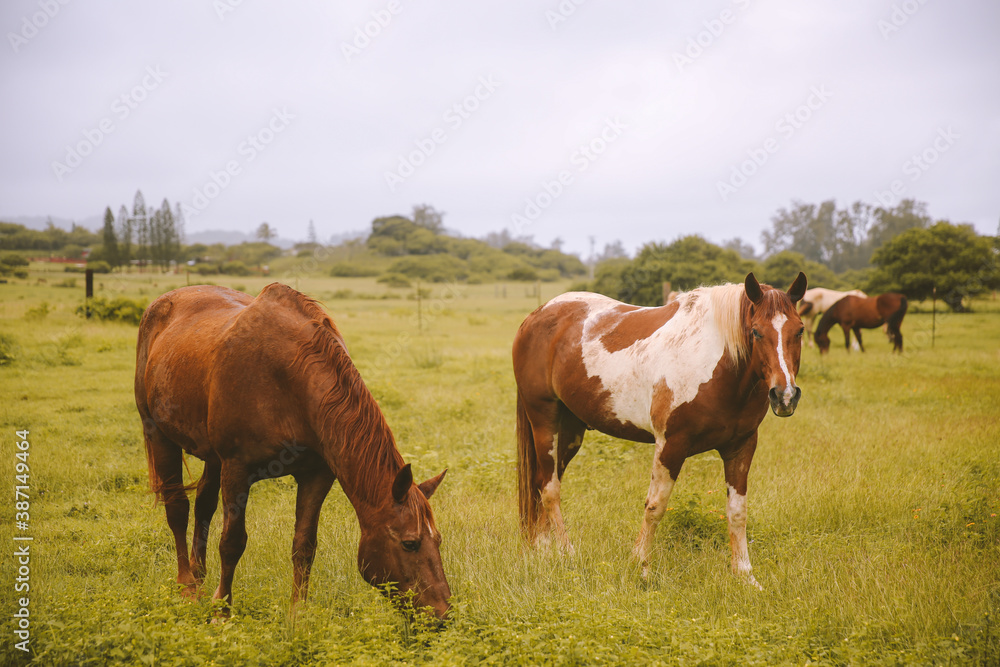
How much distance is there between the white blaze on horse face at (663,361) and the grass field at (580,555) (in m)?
1.09

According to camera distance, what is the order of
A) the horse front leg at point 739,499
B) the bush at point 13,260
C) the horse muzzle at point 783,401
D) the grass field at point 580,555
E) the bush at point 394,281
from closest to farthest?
the grass field at point 580,555
the horse muzzle at point 783,401
the horse front leg at point 739,499
the bush at point 13,260
the bush at point 394,281

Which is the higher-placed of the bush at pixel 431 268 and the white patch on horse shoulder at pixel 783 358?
the bush at pixel 431 268

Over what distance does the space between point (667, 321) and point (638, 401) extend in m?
0.60

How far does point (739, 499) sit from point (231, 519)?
318 cm

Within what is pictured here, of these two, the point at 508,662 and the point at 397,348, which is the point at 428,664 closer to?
the point at 508,662

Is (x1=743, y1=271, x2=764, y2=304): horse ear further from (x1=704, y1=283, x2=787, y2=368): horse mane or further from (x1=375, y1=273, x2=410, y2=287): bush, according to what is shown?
(x1=375, y1=273, x2=410, y2=287): bush

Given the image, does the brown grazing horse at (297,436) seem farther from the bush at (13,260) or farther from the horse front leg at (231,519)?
the bush at (13,260)

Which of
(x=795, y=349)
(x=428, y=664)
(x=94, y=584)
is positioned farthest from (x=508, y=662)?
(x=94, y=584)

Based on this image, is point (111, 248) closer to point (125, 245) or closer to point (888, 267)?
point (125, 245)

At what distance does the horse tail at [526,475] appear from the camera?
14.8 ft

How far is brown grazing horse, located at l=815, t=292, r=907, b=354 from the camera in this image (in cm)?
1502

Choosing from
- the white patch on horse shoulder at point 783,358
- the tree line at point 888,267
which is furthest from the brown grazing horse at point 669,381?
the tree line at point 888,267

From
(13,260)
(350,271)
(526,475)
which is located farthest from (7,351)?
(350,271)

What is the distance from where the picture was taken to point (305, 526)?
327 centimetres
